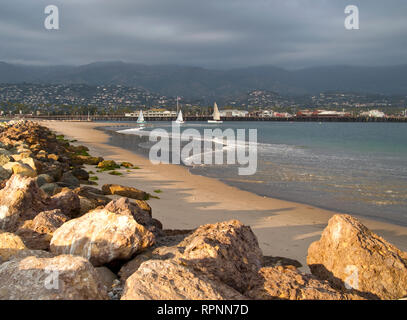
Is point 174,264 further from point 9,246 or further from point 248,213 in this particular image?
point 248,213

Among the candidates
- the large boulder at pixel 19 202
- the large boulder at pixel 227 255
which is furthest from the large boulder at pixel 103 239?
the large boulder at pixel 19 202

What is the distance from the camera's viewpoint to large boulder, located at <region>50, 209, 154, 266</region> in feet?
14.2

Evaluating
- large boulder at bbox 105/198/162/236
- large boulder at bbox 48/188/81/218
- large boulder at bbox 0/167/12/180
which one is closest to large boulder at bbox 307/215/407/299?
large boulder at bbox 105/198/162/236

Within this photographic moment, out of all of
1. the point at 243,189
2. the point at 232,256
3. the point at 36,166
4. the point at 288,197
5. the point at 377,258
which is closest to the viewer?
the point at 232,256

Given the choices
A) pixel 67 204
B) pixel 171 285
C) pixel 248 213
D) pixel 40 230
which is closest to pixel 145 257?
pixel 171 285

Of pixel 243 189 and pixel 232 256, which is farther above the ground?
pixel 232 256

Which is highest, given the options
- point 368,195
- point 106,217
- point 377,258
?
point 106,217

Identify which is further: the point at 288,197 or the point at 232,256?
the point at 288,197

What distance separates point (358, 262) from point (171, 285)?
7.16 feet
